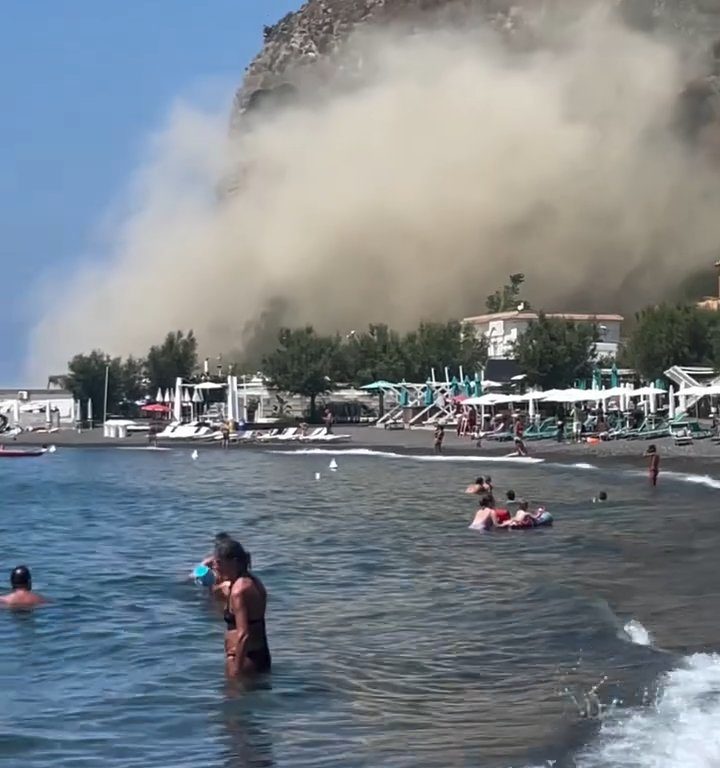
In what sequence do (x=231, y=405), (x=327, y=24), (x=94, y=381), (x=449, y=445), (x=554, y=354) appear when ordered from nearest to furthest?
1. (x=449, y=445)
2. (x=554, y=354)
3. (x=231, y=405)
4. (x=94, y=381)
5. (x=327, y=24)

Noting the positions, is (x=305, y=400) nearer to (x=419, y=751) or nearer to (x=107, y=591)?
(x=107, y=591)

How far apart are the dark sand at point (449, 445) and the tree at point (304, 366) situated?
378 centimetres

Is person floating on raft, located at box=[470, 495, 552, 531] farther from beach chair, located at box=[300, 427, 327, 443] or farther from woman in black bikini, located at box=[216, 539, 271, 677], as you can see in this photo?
beach chair, located at box=[300, 427, 327, 443]

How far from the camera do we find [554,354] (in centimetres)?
7525

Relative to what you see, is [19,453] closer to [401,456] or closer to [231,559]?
[401,456]

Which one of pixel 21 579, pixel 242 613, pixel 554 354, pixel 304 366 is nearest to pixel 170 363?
pixel 304 366

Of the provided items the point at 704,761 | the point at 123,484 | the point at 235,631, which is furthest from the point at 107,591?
the point at 123,484

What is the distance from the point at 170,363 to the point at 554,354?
1775 inches

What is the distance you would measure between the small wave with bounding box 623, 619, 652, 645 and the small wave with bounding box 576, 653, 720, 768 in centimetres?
211

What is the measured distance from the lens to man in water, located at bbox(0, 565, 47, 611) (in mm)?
18016

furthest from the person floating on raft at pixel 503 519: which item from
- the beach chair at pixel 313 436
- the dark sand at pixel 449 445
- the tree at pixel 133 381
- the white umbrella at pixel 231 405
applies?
the tree at pixel 133 381

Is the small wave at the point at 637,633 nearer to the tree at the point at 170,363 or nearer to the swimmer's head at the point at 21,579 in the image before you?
the swimmer's head at the point at 21,579

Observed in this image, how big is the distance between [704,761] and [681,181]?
15136 cm

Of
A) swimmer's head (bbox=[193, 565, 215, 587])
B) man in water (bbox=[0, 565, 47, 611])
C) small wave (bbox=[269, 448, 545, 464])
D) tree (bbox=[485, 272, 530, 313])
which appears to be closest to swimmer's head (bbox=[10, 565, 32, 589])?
man in water (bbox=[0, 565, 47, 611])
